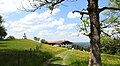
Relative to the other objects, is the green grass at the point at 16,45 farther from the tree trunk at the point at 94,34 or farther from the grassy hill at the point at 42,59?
the tree trunk at the point at 94,34

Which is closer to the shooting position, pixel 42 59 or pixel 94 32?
pixel 94 32

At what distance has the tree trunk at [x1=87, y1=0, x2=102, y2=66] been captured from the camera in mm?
14289

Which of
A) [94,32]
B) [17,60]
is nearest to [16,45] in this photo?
[17,60]

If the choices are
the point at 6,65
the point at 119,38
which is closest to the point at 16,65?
the point at 6,65

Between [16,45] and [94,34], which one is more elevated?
[94,34]

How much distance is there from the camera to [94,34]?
47.2 feet

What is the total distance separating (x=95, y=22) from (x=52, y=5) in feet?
8.32

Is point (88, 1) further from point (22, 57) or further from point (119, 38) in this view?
point (119, 38)

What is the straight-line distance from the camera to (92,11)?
14.7m

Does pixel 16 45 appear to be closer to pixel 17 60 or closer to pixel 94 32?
pixel 17 60

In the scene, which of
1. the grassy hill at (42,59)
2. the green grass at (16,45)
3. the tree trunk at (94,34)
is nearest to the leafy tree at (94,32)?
the tree trunk at (94,34)

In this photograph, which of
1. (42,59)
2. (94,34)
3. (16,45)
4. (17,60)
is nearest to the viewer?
(94,34)

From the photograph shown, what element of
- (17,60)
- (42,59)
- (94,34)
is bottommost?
(42,59)

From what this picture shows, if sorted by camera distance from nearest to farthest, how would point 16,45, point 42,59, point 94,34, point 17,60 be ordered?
point 94,34, point 17,60, point 42,59, point 16,45
